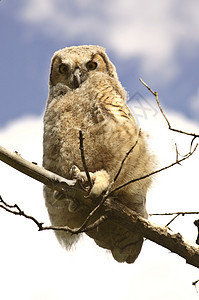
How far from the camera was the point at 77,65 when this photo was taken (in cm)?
452

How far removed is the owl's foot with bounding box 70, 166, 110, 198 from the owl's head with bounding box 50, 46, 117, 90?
1.07 m

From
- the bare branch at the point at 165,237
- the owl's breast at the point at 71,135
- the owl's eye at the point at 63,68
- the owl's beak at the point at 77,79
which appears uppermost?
the owl's eye at the point at 63,68

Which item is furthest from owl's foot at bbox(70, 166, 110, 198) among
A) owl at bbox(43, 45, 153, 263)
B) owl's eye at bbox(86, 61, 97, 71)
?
owl's eye at bbox(86, 61, 97, 71)

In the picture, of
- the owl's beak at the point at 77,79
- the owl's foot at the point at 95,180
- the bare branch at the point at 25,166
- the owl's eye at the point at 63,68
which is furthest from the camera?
the owl's eye at the point at 63,68

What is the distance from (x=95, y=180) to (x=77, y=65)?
4.85 ft

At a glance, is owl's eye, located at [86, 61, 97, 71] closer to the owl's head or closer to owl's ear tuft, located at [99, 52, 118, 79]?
the owl's head

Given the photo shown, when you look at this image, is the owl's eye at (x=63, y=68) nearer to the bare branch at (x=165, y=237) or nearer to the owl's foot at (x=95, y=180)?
the owl's foot at (x=95, y=180)

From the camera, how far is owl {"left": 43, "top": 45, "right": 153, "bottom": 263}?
3.70 metres

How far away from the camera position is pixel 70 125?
3889 mm

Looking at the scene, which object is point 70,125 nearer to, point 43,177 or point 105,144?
point 105,144

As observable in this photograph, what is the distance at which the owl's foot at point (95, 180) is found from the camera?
11.1 ft

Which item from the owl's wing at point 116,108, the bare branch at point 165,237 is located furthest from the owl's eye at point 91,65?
the bare branch at point 165,237

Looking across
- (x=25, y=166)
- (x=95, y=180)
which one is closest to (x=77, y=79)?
(x=95, y=180)

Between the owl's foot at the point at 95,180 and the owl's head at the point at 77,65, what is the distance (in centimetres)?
107
